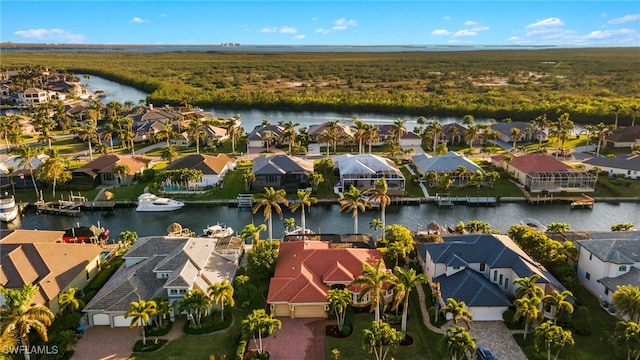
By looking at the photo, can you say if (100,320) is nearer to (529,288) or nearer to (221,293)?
(221,293)

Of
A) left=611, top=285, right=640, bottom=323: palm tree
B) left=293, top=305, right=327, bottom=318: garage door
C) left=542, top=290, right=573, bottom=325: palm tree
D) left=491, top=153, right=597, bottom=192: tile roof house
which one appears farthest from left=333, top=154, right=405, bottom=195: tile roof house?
left=611, top=285, right=640, bottom=323: palm tree

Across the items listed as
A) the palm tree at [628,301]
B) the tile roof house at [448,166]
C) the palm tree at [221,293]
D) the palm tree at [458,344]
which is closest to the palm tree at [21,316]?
the palm tree at [221,293]

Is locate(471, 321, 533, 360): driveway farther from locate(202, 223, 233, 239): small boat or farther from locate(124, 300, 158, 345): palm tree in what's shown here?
locate(202, 223, 233, 239): small boat

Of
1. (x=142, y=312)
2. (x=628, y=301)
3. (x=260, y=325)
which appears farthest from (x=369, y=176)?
(x=142, y=312)

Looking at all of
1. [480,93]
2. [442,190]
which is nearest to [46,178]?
[442,190]

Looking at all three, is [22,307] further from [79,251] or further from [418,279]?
[418,279]

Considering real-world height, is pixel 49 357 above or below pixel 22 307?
below
